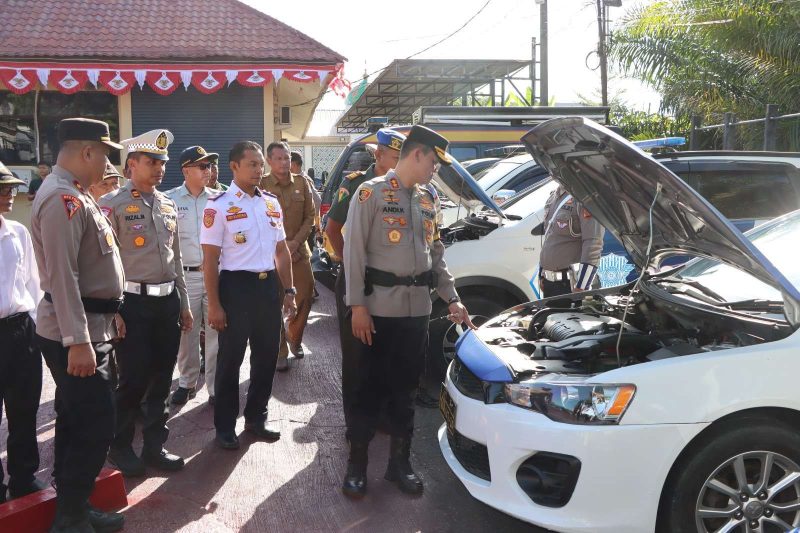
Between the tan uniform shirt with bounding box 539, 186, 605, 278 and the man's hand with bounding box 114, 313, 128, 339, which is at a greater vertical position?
the tan uniform shirt with bounding box 539, 186, 605, 278

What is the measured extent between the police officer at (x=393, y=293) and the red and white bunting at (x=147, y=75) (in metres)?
8.00

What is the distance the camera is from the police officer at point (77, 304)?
10.4ft

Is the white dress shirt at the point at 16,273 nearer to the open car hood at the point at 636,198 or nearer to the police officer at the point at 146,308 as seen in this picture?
the police officer at the point at 146,308

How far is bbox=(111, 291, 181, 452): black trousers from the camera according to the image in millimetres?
4160

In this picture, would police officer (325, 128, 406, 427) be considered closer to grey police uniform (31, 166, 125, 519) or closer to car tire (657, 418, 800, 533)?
grey police uniform (31, 166, 125, 519)

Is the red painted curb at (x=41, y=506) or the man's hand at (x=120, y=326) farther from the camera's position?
the man's hand at (x=120, y=326)

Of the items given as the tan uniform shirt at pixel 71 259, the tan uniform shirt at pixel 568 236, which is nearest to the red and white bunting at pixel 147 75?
the tan uniform shirt at pixel 568 236

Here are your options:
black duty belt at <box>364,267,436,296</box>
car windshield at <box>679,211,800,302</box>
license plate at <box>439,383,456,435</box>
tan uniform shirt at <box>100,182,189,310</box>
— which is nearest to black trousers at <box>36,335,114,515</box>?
tan uniform shirt at <box>100,182,189,310</box>

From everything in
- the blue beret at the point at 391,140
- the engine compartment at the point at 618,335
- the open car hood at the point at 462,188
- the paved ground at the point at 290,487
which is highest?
the blue beret at the point at 391,140

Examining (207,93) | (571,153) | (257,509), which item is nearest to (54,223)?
(257,509)

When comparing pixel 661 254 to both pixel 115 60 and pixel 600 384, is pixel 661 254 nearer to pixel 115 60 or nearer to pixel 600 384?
pixel 600 384

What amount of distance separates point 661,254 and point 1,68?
10506 millimetres

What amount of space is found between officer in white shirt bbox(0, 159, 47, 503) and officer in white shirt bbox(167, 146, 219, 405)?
5.45ft

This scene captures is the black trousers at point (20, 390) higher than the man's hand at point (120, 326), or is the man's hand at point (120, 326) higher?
the man's hand at point (120, 326)
